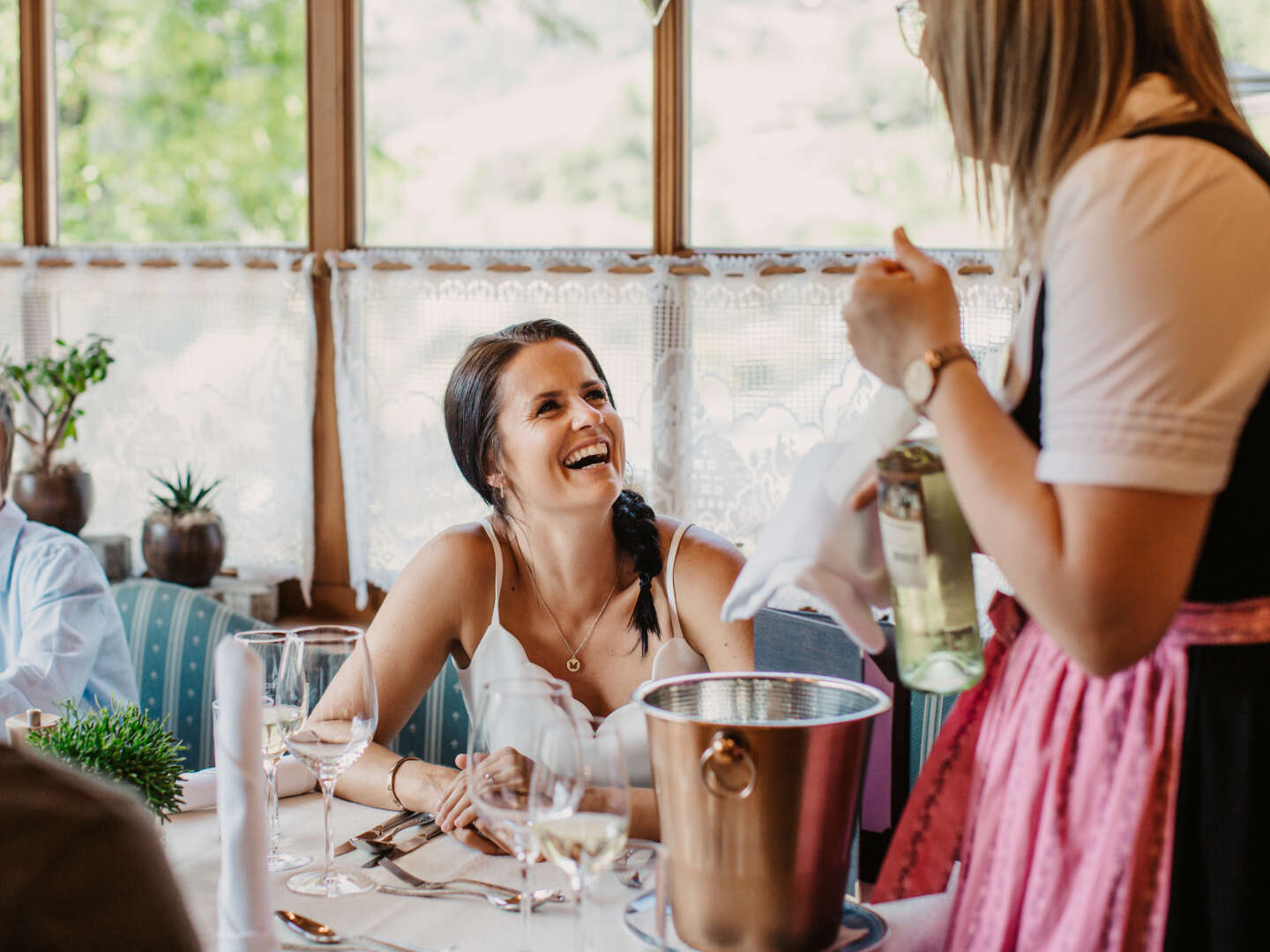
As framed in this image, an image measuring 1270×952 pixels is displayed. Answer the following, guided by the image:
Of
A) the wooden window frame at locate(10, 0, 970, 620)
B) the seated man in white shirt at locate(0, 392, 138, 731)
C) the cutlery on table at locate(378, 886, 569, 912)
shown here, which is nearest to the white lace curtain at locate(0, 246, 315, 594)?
the wooden window frame at locate(10, 0, 970, 620)

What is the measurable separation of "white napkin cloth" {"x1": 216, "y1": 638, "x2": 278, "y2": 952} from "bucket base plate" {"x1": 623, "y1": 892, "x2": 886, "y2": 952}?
279mm

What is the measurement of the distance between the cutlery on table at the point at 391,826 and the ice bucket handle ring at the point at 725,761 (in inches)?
22.4

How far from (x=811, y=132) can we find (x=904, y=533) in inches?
71.3

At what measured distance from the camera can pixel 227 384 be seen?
2.99 m

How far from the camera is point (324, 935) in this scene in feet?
3.52

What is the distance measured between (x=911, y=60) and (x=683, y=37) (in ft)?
1.54

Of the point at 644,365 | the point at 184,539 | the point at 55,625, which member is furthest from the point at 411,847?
the point at 184,539

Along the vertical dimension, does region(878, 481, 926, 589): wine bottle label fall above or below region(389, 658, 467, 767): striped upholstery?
above

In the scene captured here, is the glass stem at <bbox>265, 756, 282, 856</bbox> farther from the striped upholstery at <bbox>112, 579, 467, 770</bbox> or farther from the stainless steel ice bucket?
the striped upholstery at <bbox>112, 579, 467, 770</bbox>

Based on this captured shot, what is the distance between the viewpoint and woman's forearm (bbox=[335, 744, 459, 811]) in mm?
1505

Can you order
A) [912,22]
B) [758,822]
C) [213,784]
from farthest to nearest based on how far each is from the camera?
[213,784] < [912,22] < [758,822]

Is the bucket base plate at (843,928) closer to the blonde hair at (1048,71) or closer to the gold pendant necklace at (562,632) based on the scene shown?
the blonde hair at (1048,71)

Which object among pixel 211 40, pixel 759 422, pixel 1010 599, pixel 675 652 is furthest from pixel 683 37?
pixel 1010 599

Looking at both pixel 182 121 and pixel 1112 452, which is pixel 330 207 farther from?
pixel 1112 452
